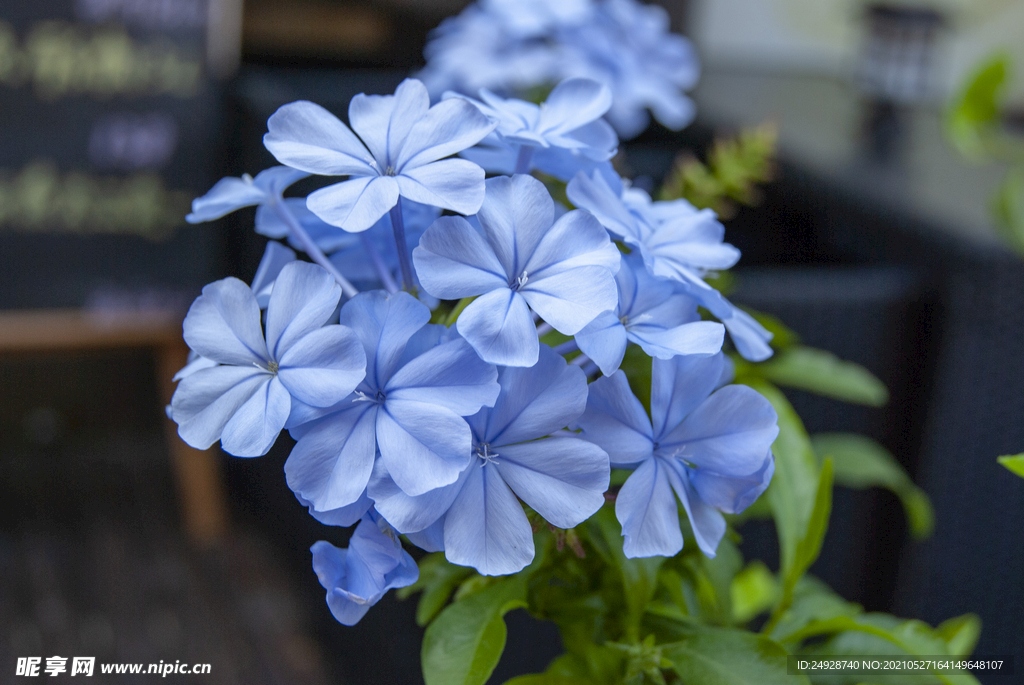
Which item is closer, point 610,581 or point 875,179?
point 610,581

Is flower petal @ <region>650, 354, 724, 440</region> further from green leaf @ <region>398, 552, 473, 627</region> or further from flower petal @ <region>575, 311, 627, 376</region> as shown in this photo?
green leaf @ <region>398, 552, 473, 627</region>

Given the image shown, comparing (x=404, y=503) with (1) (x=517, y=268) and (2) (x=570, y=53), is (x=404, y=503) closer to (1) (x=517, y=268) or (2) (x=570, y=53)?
(1) (x=517, y=268)

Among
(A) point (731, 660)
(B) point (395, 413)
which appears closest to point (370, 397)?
(B) point (395, 413)

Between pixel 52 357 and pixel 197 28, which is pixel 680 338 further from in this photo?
pixel 52 357

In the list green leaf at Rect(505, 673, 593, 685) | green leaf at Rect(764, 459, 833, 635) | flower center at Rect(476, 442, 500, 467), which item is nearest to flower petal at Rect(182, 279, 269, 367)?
flower center at Rect(476, 442, 500, 467)

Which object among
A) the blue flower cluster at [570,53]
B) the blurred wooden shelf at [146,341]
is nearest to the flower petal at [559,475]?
the blue flower cluster at [570,53]

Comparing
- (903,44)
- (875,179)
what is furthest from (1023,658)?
(903,44)
